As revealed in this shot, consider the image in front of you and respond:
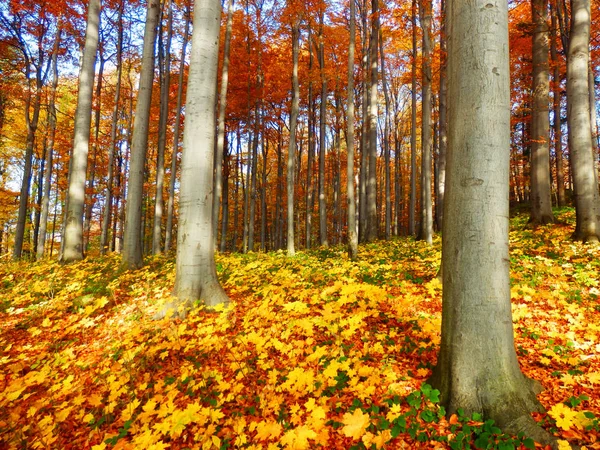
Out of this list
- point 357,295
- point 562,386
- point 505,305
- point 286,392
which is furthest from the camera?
point 357,295

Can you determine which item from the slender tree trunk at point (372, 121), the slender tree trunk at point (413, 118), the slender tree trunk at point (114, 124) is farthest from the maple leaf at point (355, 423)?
the slender tree trunk at point (114, 124)

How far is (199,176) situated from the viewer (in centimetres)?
449

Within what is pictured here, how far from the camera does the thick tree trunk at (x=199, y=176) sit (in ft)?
14.6

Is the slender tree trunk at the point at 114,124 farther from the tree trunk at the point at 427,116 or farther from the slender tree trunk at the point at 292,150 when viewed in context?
the tree trunk at the point at 427,116

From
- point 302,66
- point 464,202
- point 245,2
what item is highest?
point 245,2

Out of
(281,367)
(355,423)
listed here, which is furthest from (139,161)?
(355,423)

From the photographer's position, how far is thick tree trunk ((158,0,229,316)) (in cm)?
444

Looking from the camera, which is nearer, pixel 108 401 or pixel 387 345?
pixel 108 401

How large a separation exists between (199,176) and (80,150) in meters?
5.79

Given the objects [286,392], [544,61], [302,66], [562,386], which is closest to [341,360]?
[286,392]

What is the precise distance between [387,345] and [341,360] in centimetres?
67

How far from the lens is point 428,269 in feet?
20.2

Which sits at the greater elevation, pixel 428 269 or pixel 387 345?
pixel 428 269

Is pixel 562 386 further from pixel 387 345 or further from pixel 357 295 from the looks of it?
pixel 357 295
